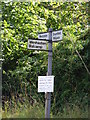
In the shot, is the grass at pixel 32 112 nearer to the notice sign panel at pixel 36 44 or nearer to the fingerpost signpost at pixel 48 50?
the fingerpost signpost at pixel 48 50

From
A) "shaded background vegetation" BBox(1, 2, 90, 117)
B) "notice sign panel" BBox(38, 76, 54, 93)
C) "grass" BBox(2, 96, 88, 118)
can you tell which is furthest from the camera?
"shaded background vegetation" BBox(1, 2, 90, 117)

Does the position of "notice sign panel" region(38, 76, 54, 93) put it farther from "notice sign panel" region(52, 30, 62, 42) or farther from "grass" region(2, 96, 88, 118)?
"grass" region(2, 96, 88, 118)

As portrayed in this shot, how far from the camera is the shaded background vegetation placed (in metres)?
7.30

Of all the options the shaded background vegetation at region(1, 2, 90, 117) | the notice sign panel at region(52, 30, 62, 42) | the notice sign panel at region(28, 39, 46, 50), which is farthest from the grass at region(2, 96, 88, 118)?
the notice sign panel at region(52, 30, 62, 42)

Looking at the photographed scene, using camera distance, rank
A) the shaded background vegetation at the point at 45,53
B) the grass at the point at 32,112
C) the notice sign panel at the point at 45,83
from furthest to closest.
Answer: the shaded background vegetation at the point at 45,53
the grass at the point at 32,112
the notice sign panel at the point at 45,83

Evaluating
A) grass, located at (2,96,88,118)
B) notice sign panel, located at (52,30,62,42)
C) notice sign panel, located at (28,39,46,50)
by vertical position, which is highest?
notice sign panel, located at (52,30,62,42)

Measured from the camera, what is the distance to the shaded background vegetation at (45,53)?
7.30 meters

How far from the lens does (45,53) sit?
752 cm

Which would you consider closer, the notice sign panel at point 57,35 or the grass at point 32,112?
the notice sign panel at point 57,35

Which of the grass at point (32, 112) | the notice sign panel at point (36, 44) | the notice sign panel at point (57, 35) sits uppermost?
the notice sign panel at point (57, 35)

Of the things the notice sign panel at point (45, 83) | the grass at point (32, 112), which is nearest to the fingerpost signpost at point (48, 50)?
the notice sign panel at point (45, 83)

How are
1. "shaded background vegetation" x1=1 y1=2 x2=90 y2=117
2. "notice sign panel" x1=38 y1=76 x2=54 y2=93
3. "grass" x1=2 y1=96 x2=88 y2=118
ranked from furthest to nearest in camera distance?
"shaded background vegetation" x1=1 y1=2 x2=90 y2=117
"grass" x1=2 y1=96 x2=88 y2=118
"notice sign panel" x1=38 y1=76 x2=54 y2=93

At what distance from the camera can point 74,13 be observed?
8148mm

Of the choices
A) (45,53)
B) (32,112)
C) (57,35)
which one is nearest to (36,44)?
(57,35)
